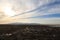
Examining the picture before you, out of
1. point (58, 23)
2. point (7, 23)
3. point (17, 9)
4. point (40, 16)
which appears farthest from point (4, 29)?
point (58, 23)

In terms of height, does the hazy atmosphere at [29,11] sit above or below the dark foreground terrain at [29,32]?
above

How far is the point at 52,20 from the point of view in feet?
6.10

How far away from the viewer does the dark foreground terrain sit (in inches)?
71.3

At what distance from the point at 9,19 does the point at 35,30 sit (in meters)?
0.29

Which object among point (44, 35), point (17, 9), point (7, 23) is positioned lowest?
point (44, 35)

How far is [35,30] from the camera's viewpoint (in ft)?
6.02

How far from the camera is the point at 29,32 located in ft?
6.02

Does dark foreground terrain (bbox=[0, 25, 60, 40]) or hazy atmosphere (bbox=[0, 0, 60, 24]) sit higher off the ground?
hazy atmosphere (bbox=[0, 0, 60, 24])

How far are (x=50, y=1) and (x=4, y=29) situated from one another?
54 cm

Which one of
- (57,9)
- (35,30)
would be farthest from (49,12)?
(35,30)

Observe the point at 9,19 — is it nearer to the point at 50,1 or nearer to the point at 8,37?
the point at 8,37

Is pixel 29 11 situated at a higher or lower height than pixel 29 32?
higher

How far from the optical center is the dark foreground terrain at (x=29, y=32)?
1.81 meters

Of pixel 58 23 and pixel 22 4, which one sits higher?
pixel 22 4
